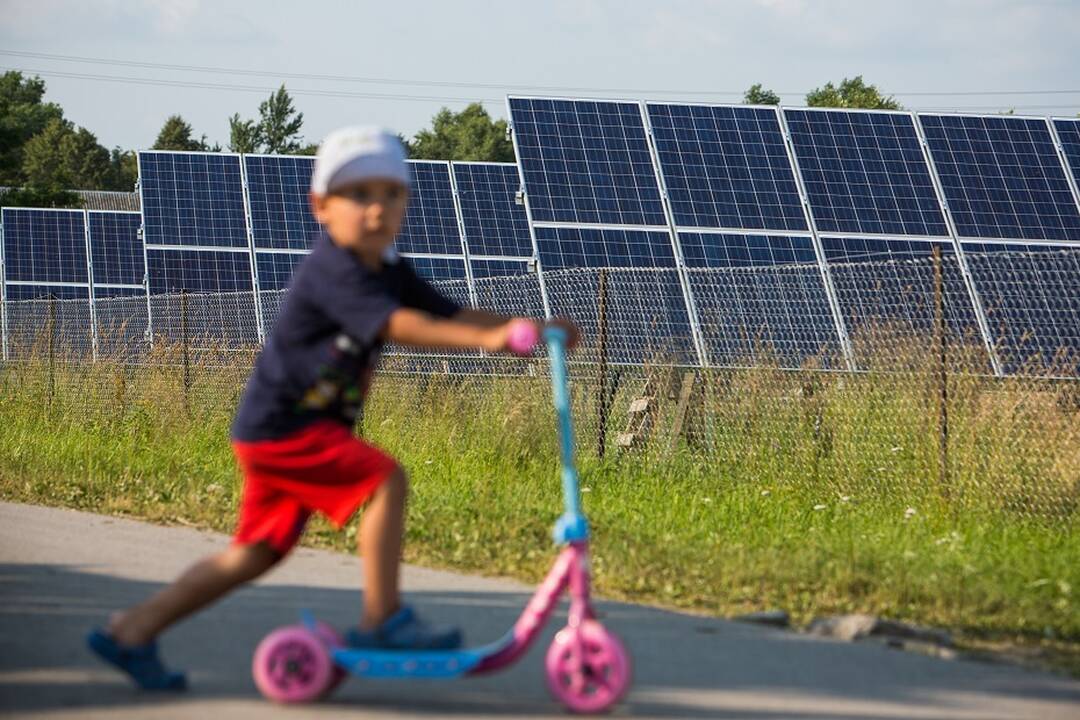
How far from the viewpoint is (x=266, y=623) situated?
17.7ft

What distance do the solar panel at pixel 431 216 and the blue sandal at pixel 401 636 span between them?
18.7 m

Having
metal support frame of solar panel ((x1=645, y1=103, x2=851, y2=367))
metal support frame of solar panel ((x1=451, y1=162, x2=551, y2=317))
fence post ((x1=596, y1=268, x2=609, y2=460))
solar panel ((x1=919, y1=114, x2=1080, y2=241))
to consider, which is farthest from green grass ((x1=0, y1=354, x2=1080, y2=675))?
metal support frame of solar panel ((x1=451, y1=162, x2=551, y2=317))

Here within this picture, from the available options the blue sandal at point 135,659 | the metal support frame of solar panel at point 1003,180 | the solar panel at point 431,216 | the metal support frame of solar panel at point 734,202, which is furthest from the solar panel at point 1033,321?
the solar panel at point 431,216

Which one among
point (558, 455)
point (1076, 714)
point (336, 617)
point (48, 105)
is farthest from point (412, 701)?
point (48, 105)

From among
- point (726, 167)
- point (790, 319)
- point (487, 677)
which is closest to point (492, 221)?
point (726, 167)

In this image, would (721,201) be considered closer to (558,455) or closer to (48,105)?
(558,455)

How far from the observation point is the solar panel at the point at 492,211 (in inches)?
919

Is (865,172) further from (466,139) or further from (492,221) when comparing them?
(466,139)

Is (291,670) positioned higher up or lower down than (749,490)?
lower down

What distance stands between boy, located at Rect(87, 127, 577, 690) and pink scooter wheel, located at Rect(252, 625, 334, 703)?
0.43 feet

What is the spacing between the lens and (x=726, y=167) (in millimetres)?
19047

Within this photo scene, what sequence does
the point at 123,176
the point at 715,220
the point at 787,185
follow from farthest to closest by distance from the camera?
1. the point at 123,176
2. the point at 787,185
3. the point at 715,220

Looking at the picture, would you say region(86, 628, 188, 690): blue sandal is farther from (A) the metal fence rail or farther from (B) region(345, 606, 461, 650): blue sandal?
(A) the metal fence rail

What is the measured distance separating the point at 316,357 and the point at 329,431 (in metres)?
0.20
